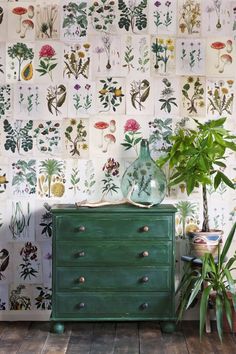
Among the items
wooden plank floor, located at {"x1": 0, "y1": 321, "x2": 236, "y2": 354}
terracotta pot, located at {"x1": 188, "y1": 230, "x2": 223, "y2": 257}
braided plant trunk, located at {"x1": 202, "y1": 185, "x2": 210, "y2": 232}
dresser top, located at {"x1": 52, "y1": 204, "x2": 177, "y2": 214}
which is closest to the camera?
Answer: wooden plank floor, located at {"x1": 0, "y1": 321, "x2": 236, "y2": 354}

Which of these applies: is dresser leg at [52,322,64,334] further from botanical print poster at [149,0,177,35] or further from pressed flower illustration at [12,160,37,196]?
botanical print poster at [149,0,177,35]

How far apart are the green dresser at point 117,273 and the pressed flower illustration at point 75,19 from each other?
128 cm

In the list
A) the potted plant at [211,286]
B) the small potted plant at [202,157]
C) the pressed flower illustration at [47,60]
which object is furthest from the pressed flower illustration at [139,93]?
the potted plant at [211,286]

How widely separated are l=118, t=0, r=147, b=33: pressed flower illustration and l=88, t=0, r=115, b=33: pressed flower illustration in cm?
6

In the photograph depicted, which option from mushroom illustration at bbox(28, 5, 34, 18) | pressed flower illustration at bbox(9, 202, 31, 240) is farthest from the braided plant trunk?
mushroom illustration at bbox(28, 5, 34, 18)

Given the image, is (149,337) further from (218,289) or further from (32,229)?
(32,229)

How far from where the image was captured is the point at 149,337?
4.03 m

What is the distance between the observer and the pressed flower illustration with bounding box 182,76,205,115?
14.5 feet

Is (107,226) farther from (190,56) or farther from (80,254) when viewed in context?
(190,56)

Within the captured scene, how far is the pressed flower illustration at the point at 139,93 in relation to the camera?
4410 millimetres

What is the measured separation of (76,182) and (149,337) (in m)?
1.19

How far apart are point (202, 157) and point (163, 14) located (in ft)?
3.61

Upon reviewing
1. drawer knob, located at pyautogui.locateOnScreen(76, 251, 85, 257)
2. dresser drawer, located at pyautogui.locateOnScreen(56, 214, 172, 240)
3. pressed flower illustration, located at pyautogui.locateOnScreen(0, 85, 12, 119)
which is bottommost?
drawer knob, located at pyautogui.locateOnScreen(76, 251, 85, 257)

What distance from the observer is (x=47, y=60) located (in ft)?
14.4
